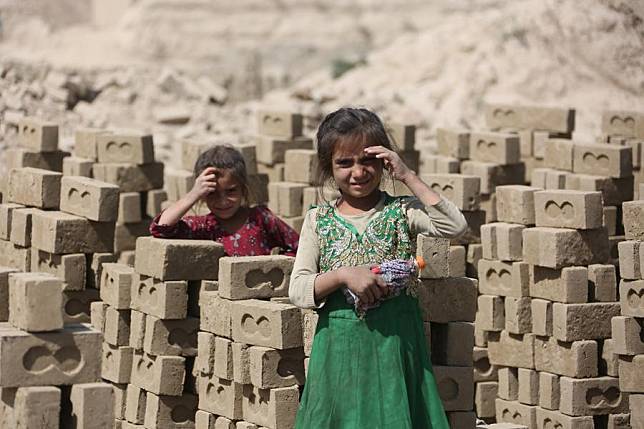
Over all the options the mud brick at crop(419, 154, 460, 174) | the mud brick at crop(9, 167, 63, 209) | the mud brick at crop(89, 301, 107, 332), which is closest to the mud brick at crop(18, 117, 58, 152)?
the mud brick at crop(9, 167, 63, 209)

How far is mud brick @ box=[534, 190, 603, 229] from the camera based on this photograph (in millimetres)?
8727

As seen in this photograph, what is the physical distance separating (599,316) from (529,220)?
866 millimetres

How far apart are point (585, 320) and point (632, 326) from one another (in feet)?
2.21

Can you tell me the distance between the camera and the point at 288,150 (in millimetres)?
12969

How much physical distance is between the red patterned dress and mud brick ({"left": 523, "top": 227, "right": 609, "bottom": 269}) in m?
1.73

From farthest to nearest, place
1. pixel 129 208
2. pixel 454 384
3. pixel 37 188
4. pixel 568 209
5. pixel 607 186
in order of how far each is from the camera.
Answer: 1. pixel 129 208
2. pixel 607 186
3. pixel 37 188
4. pixel 568 209
5. pixel 454 384

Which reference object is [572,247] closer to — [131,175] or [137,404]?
[137,404]

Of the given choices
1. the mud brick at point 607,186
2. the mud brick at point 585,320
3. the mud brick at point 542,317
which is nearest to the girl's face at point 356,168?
the mud brick at point 585,320

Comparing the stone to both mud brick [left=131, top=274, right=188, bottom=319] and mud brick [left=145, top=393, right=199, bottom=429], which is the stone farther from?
mud brick [left=145, top=393, right=199, bottom=429]

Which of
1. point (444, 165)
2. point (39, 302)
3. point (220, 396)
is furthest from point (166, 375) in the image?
point (444, 165)

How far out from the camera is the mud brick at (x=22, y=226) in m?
9.63

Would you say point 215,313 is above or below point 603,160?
below

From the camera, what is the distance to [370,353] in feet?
20.5

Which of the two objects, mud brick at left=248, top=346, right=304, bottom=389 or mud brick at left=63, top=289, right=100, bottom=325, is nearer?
mud brick at left=248, top=346, right=304, bottom=389
